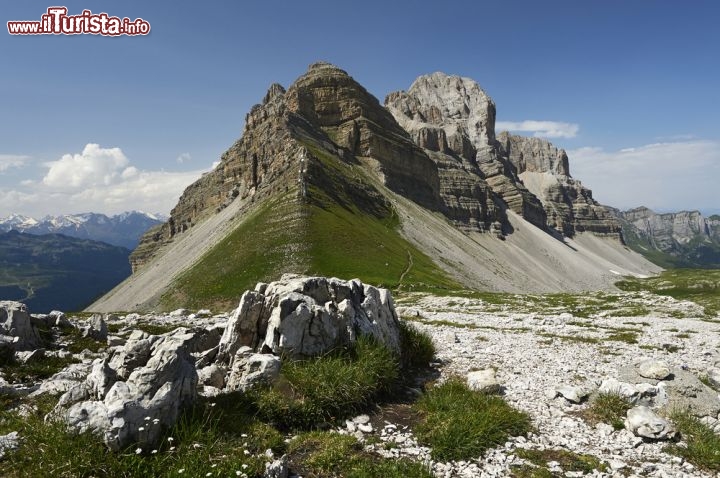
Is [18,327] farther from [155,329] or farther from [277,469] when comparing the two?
[277,469]

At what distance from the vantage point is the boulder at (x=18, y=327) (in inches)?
765

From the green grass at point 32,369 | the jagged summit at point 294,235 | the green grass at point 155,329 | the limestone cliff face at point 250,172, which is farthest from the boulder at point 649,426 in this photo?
the limestone cliff face at point 250,172

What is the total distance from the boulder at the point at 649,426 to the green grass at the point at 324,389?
810cm

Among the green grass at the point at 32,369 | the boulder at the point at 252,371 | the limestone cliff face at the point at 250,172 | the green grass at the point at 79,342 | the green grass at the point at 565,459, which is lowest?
the green grass at the point at 565,459

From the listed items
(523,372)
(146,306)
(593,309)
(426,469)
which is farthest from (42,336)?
(146,306)

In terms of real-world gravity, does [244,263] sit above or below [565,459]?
above

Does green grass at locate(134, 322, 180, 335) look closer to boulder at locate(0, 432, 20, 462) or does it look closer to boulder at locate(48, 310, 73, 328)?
boulder at locate(48, 310, 73, 328)

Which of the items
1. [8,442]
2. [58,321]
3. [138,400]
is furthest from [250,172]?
[8,442]

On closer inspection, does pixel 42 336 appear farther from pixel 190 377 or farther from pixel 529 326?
pixel 529 326

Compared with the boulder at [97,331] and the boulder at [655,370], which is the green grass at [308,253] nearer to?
the boulder at [97,331]

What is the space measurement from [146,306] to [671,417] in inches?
3568

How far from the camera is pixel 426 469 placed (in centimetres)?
1055

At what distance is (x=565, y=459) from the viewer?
37.6ft

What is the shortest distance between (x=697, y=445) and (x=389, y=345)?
423 inches
